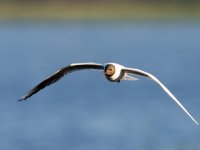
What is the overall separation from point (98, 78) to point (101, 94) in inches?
184

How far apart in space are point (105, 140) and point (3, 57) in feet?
68.9

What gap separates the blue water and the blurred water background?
1.1 inches

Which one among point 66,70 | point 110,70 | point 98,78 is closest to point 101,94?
point 98,78

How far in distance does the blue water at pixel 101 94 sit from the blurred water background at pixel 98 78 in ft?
0.10

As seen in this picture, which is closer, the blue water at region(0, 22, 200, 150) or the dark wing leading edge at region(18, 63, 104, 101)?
the dark wing leading edge at region(18, 63, 104, 101)

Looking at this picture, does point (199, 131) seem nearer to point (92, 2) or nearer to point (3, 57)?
point (3, 57)

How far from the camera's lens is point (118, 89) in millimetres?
30047

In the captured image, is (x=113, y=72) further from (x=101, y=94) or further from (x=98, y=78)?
(x=98, y=78)

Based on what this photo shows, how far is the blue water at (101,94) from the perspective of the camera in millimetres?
19047

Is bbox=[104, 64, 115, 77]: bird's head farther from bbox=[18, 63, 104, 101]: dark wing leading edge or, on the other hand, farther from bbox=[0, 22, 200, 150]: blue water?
bbox=[0, 22, 200, 150]: blue water

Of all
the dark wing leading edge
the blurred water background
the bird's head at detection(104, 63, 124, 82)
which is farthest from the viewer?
the blurred water background

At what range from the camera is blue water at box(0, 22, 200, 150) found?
19.0 m

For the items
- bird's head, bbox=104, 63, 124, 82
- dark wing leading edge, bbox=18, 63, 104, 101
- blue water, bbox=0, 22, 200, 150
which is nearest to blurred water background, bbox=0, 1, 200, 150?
blue water, bbox=0, 22, 200, 150

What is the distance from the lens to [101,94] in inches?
1124
